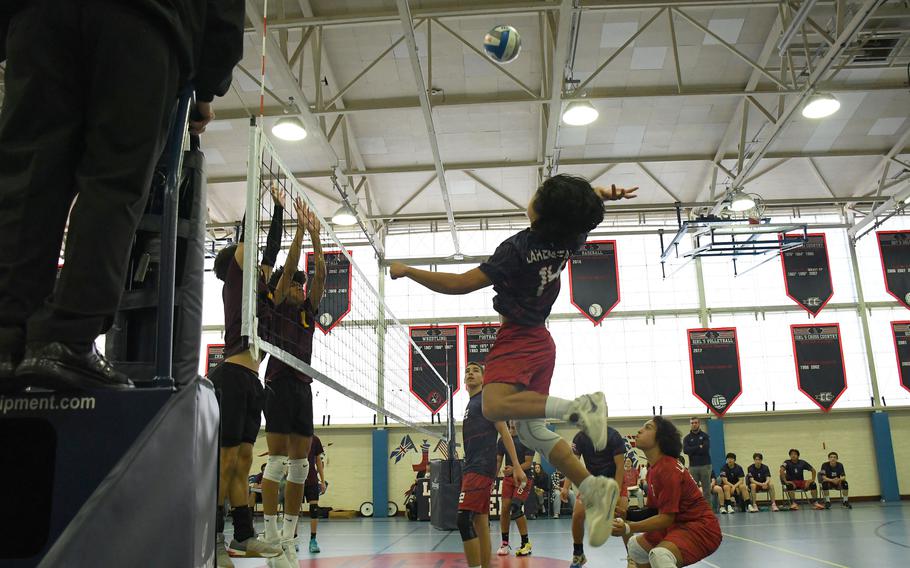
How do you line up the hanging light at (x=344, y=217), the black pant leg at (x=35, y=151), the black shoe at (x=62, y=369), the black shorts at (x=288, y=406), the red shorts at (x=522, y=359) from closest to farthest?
the black shoe at (x=62, y=369) → the black pant leg at (x=35, y=151) → the red shorts at (x=522, y=359) → the black shorts at (x=288, y=406) → the hanging light at (x=344, y=217)

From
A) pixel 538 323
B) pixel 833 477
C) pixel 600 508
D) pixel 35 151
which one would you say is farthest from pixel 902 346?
pixel 35 151

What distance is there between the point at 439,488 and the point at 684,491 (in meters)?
5.50

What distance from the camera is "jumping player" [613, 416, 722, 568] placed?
439 cm

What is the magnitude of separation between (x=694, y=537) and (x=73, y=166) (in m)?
4.25

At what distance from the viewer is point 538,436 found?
11.9 ft

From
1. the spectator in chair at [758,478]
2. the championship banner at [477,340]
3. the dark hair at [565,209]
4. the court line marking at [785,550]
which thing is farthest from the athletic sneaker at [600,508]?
the spectator in chair at [758,478]

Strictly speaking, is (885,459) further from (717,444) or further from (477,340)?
(477,340)

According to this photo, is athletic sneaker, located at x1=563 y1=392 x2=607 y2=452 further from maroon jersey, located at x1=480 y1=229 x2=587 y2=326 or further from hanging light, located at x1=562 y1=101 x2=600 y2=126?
hanging light, located at x1=562 y1=101 x2=600 y2=126

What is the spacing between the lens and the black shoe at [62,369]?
1.49m

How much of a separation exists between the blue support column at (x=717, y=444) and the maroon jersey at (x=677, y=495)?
15349 mm

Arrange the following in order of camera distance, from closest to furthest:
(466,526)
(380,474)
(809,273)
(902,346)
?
1. (466,526)
2. (809,273)
3. (902,346)
4. (380,474)

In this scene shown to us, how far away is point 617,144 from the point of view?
15773 mm

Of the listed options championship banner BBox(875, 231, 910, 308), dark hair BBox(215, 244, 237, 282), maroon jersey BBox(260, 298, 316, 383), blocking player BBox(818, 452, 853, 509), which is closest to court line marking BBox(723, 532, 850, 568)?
maroon jersey BBox(260, 298, 316, 383)

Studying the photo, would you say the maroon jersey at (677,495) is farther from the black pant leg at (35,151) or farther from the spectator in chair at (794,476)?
the spectator in chair at (794,476)
